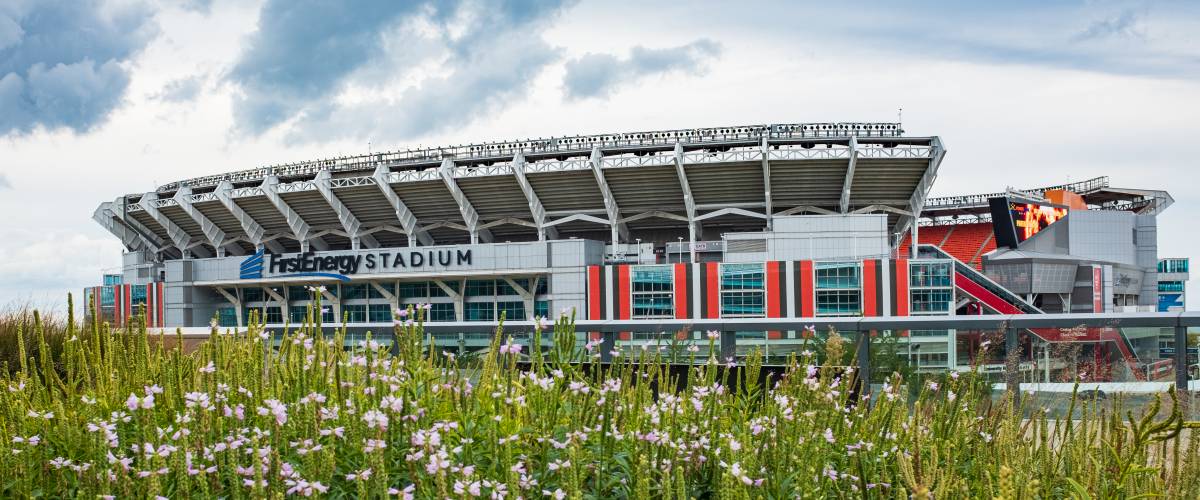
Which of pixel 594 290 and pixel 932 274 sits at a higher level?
pixel 932 274

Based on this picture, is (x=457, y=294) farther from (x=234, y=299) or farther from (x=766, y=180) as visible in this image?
(x=766, y=180)

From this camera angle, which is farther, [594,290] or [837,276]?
[594,290]

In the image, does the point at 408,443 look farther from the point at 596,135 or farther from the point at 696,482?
the point at 596,135

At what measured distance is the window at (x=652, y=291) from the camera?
1620 inches

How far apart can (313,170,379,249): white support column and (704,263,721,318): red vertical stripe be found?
72.7 feet

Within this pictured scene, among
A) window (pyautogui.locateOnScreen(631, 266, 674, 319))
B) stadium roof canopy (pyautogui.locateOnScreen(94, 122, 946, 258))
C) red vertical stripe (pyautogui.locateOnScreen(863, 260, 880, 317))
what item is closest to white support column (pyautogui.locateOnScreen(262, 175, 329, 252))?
stadium roof canopy (pyautogui.locateOnScreen(94, 122, 946, 258))

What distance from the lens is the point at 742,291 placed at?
39.8 meters

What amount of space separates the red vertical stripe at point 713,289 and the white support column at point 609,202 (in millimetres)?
7025

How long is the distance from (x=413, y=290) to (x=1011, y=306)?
32.4m

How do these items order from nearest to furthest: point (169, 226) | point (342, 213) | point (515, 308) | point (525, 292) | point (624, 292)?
point (624, 292) → point (525, 292) → point (515, 308) → point (342, 213) → point (169, 226)

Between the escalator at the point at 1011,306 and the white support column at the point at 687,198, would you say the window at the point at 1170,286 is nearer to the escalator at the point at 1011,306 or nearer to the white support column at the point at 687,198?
the escalator at the point at 1011,306

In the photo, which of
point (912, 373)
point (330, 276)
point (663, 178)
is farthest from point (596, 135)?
point (912, 373)

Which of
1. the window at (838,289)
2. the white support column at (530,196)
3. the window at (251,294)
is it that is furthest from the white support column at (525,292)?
the window at (251,294)

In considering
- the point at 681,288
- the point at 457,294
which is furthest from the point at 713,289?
the point at 457,294
